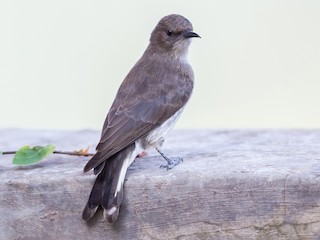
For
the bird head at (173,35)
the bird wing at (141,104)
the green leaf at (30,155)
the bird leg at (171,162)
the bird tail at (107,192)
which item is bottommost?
the green leaf at (30,155)

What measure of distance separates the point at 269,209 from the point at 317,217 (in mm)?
212

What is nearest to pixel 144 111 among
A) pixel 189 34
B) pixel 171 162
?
pixel 171 162

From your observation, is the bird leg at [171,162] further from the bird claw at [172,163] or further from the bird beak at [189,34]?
the bird beak at [189,34]

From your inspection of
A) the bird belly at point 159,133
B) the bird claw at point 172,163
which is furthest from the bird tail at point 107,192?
the bird belly at point 159,133

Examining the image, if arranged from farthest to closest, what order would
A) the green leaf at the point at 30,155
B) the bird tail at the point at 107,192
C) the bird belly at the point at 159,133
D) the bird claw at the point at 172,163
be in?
the bird belly at the point at 159,133
the green leaf at the point at 30,155
the bird claw at the point at 172,163
the bird tail at the point at 107,192

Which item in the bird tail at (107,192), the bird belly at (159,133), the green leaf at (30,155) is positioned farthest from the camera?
the bird belly at (159,133)

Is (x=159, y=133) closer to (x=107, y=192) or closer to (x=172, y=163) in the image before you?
(x=172, y=163)

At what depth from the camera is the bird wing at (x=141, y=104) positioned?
13.4 ft

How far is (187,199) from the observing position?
3711 mm

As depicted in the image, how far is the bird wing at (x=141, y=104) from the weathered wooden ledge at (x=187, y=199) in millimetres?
158

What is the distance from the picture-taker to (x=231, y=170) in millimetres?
3775

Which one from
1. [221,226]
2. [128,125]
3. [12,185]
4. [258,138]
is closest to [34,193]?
[12,185]

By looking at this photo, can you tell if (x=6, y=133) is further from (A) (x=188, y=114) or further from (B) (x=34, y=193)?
(A) (x=188, y=114)

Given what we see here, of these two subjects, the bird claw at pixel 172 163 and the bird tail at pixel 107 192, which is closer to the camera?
the bird tail at pixel 107 192
